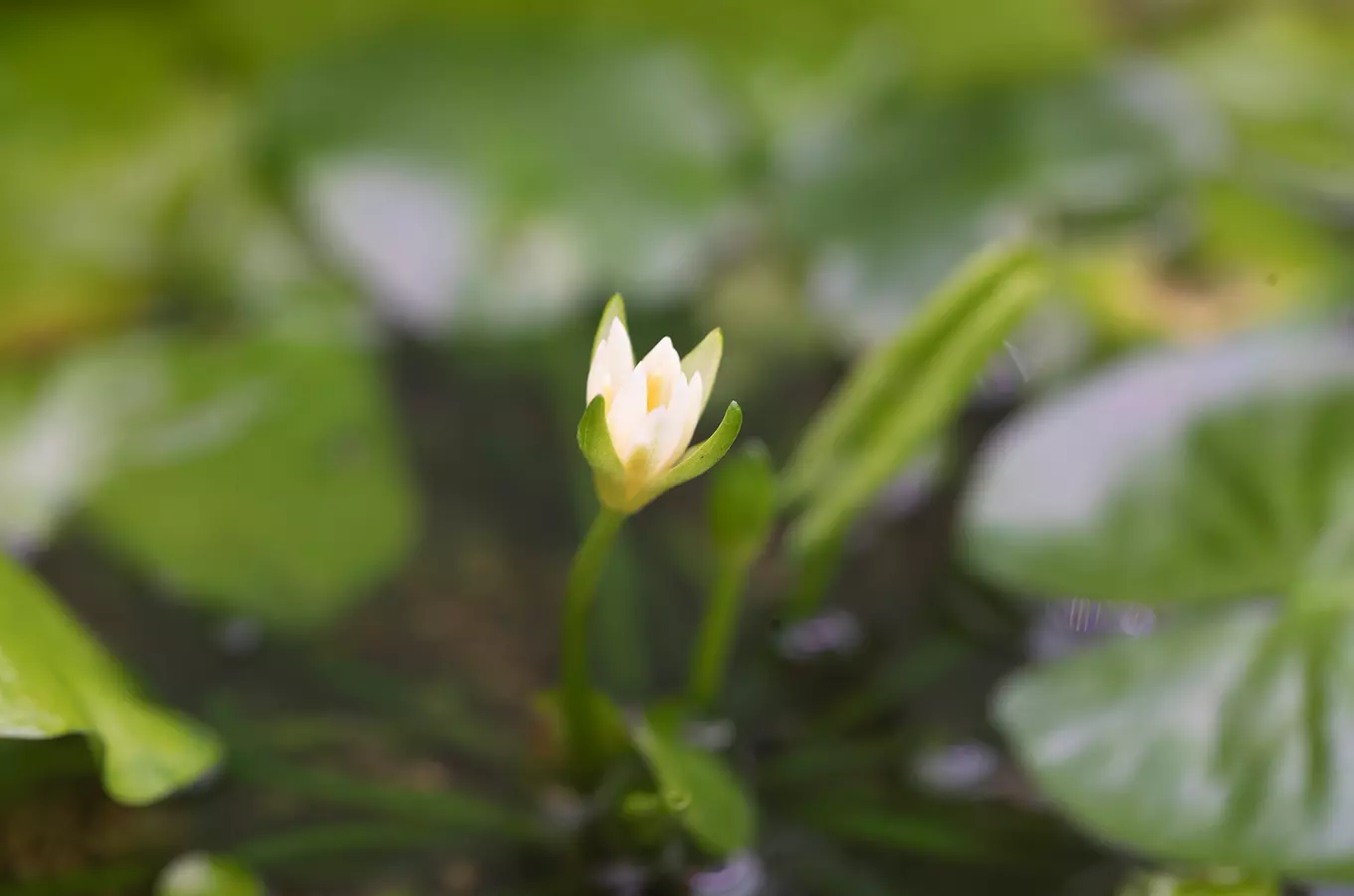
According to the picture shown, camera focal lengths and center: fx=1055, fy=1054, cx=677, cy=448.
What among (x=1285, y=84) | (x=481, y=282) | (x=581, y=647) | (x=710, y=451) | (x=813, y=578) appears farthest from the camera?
(x=1285, y=84)

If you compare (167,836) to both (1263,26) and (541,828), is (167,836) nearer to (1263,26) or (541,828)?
(541,828)

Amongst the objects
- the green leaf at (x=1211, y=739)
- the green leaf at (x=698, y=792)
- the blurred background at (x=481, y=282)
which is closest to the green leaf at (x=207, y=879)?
the blurred background at (x=481, y=282)

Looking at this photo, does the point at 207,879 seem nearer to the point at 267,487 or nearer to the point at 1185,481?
the point at 267,487

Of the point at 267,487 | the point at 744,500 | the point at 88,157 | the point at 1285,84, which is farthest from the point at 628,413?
the point at 1285,84

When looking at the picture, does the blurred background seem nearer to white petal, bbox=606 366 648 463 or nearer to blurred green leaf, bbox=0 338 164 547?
blurred green leaf, bbox=0 338 164 547

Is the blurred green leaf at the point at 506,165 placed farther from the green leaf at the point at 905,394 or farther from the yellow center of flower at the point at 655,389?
the yellow center of flower at the point at 655,389

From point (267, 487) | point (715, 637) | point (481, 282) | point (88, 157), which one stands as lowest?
point (715, 637)
